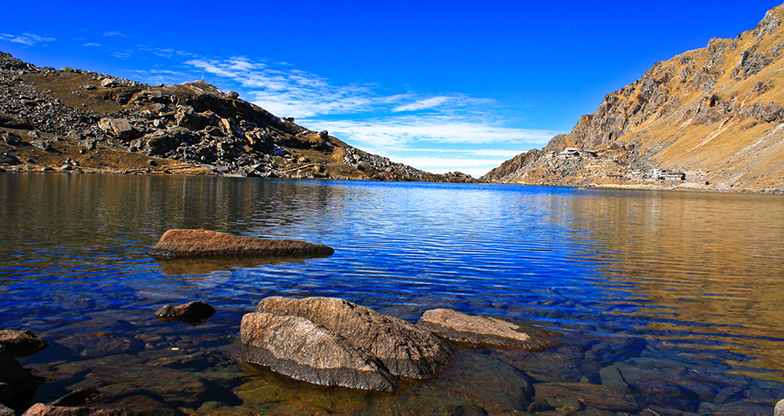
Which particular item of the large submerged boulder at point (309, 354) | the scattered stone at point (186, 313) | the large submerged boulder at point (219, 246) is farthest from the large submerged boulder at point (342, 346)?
the large submerged boulder at point (219, 246)

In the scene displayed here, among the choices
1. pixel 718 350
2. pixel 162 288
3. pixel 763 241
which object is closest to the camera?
pixel 718 350

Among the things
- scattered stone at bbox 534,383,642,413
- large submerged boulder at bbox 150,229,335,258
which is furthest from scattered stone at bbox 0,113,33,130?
scattered stone at bbox 534,383,642,413

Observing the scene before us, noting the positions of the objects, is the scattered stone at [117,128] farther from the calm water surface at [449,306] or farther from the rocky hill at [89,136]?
the calm water surface at [449,306]

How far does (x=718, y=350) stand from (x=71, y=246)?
27694mm

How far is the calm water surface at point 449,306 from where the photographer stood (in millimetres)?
7398

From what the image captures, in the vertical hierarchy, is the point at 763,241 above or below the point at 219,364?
above

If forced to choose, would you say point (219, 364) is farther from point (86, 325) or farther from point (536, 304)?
point (536, 304)

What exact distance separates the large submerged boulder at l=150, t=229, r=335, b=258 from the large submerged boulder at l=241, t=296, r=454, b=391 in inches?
433

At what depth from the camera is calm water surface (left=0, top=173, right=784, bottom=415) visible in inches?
291

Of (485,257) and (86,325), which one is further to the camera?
(485,257)

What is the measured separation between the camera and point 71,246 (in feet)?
66.8

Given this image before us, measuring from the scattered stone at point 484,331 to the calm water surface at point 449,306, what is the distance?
1.59ft

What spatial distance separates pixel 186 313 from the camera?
35.9 ft

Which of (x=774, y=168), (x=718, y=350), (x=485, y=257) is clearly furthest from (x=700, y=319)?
(x=774, y=168)
